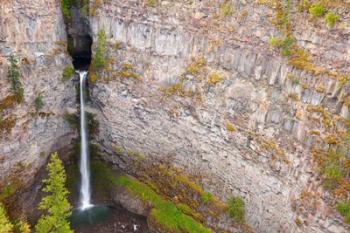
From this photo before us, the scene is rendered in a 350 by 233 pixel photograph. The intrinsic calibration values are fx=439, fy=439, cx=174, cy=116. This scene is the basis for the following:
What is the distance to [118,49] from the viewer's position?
93.2 feet

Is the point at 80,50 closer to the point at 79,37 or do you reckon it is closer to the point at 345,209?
the point at 79,37

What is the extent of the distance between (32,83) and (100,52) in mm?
4822

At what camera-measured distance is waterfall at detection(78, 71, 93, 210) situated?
30.3m

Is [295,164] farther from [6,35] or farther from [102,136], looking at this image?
[6,35]

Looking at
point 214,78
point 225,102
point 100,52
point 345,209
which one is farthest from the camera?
point 100,52

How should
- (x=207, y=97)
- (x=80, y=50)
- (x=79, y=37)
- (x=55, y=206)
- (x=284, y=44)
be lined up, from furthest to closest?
(x=80, y=50) → (x=79, y=37) → (x=207, y=97) → (x=55, y=206) → (x=284, y=44)

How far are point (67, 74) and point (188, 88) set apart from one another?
8.36 metres

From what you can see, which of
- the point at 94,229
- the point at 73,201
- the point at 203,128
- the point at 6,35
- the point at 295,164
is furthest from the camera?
the point at 73,201

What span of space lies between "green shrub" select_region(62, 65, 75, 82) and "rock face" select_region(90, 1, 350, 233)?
2.02m

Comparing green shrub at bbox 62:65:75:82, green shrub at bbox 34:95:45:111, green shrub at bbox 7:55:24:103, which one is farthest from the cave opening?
green shrub at bbox 7:55:24:103

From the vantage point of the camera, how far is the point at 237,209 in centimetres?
2580

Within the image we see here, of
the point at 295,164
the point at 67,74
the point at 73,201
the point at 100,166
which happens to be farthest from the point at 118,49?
the point at 295,164

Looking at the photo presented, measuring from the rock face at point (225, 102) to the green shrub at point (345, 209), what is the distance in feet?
1.67

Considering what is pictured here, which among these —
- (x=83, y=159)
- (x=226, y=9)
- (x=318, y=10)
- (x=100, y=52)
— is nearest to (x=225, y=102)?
(x=226, y=9)
